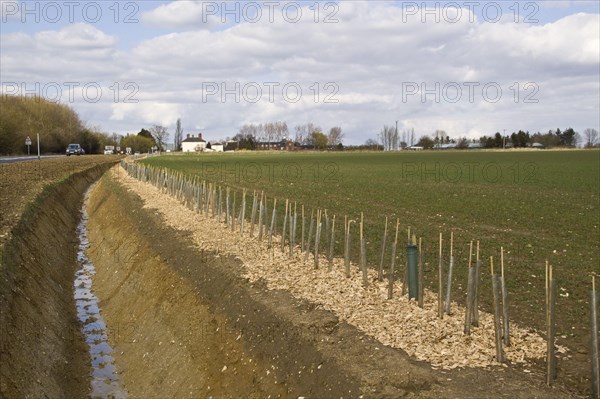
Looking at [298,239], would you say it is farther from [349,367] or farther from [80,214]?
[80,214]

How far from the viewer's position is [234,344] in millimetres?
11430

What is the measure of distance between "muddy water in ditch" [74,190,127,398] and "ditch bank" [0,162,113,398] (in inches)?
7.4

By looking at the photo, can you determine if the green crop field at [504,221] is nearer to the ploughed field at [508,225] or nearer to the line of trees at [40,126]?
the ploughed field at [508,225]

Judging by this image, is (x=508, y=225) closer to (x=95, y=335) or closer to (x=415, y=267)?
(x=415, y=267)

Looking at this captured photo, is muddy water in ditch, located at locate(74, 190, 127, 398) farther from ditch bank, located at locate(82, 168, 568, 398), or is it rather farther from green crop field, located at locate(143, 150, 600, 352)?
green crop field, located at locate(143, 150, 600, 352)

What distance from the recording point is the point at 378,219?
23625 mm

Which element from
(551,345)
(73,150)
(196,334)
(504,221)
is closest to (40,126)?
(73,150)

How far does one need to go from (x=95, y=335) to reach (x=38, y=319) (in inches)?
64.1

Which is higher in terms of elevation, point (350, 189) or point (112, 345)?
point (350, 189)

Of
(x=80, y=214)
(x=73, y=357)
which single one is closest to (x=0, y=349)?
(x=73, y=357)

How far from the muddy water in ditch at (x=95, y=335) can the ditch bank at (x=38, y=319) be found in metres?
0.19

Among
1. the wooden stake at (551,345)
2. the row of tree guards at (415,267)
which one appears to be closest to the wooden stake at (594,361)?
the row of tree guards at (415,267)

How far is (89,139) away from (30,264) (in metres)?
132

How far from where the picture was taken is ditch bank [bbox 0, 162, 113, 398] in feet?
36.4
